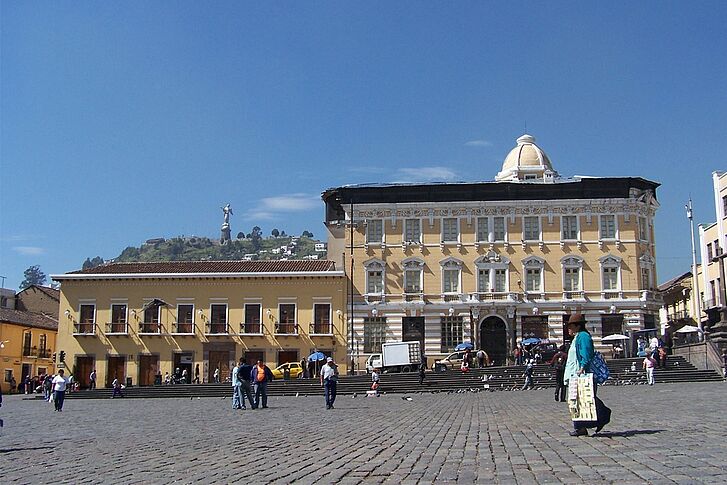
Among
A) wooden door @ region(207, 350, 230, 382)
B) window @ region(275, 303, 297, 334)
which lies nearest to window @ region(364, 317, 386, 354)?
window @ region(275, 303, 297, 334)

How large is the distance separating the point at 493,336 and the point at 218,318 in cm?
1806

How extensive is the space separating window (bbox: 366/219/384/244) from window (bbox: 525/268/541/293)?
31.6 ft

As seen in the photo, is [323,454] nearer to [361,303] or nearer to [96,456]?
[96,456]

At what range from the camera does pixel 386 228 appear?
173 ft

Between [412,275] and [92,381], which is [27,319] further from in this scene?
[412,275]

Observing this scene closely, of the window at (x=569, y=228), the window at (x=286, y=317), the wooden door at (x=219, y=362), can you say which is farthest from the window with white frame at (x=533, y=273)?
the wooden door at (x=219, y=362)

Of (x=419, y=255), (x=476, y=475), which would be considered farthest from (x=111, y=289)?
(x=476, y=475)

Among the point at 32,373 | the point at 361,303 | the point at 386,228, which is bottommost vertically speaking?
the point at 32,373

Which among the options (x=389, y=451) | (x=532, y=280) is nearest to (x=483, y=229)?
(x=532, y=280)

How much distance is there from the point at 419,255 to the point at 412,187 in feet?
14.7

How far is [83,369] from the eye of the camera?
54406mm

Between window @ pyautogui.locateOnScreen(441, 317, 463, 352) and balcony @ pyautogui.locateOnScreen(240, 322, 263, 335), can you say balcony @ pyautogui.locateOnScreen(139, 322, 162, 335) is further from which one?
window @ pyautogui.locateOnScreen(441, 317, 463, 352)

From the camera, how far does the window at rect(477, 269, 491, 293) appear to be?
5166 centimetres

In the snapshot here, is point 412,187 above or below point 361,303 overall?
above
